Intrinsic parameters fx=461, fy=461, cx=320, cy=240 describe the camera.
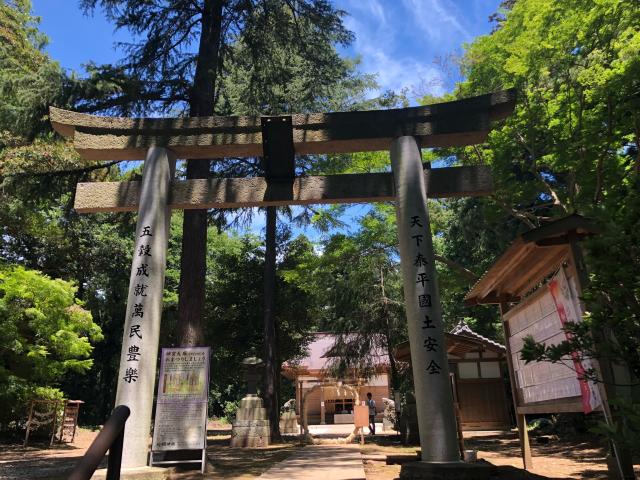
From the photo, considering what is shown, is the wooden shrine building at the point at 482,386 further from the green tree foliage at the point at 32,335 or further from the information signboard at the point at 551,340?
the green tree foliage at the point at 32,335

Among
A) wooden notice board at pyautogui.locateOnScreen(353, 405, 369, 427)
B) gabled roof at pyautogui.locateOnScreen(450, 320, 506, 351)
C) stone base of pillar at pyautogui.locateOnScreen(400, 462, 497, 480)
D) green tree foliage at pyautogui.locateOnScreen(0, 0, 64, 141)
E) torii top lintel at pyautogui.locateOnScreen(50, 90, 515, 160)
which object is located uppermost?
green tree foliage at pyautogui.locateOnScreen(0, 0, 64, 141)

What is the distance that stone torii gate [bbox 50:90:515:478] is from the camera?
5.78m

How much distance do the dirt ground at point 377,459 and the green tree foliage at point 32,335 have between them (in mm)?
1639

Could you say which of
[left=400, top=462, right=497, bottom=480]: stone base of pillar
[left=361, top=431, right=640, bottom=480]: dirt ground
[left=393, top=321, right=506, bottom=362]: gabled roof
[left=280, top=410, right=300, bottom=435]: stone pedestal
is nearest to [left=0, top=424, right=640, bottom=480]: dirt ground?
[left=361, top=431, right=640, bottom=480]: dirt ground

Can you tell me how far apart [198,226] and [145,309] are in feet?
8.92

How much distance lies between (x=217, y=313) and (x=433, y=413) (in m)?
13.6

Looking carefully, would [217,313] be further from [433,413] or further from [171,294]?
[433,413]

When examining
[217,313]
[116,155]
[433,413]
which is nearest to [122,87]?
[116,155]

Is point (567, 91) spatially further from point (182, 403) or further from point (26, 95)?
point (26, 95)

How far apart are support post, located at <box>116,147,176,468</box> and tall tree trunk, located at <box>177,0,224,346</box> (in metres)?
1.73

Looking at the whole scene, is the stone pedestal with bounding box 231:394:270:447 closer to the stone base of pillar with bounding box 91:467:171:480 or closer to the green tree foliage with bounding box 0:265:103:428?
the green tree foliage with bounding box 0:265:103:428

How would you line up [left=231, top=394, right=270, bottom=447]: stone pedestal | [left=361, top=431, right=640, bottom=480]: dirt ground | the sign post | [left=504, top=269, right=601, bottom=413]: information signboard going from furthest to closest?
[left=231, top=394, right=270, bottom=447]: stone pedestal, [left=361, top=431, right=640, bottom=480]: dirt ground, the sign post, [left=504, top=269, right=601, bottom=413]: information signboard

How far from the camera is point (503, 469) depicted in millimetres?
5883

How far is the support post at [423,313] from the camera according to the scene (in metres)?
5.11
